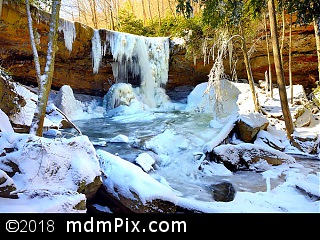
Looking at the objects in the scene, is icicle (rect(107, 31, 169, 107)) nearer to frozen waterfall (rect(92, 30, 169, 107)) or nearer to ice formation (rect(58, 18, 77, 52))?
frozen waterfall (rect(92, 30, 169, 107))

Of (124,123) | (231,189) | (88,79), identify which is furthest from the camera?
(88,79)

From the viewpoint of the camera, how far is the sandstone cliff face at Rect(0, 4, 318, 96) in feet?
36.7

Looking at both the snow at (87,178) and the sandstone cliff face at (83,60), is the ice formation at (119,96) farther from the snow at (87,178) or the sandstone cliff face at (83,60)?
the snow at (87,178)

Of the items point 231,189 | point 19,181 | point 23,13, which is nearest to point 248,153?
point 231,189

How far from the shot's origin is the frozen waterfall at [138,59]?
14.2m

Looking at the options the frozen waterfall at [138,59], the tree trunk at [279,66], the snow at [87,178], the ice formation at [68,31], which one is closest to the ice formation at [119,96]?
the frozen waterfall at [138,59]

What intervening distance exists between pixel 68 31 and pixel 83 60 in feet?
7.89

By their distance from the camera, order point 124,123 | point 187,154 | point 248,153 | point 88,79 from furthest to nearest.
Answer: point 88,79
point 124,123
point 187,154
point 248,153

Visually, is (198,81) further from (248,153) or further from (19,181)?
(19,181)

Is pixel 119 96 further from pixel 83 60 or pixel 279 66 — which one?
pixel 279 66

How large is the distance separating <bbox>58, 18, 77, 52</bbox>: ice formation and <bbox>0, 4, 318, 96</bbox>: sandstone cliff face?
6.7 inches

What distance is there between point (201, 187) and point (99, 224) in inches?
121

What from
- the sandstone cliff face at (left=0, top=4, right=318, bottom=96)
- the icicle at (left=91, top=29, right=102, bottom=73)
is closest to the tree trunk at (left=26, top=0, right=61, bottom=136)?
the sandstone cliff face at (left=0, top=4, right=318, bottom=96)

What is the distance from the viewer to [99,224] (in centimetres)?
195
